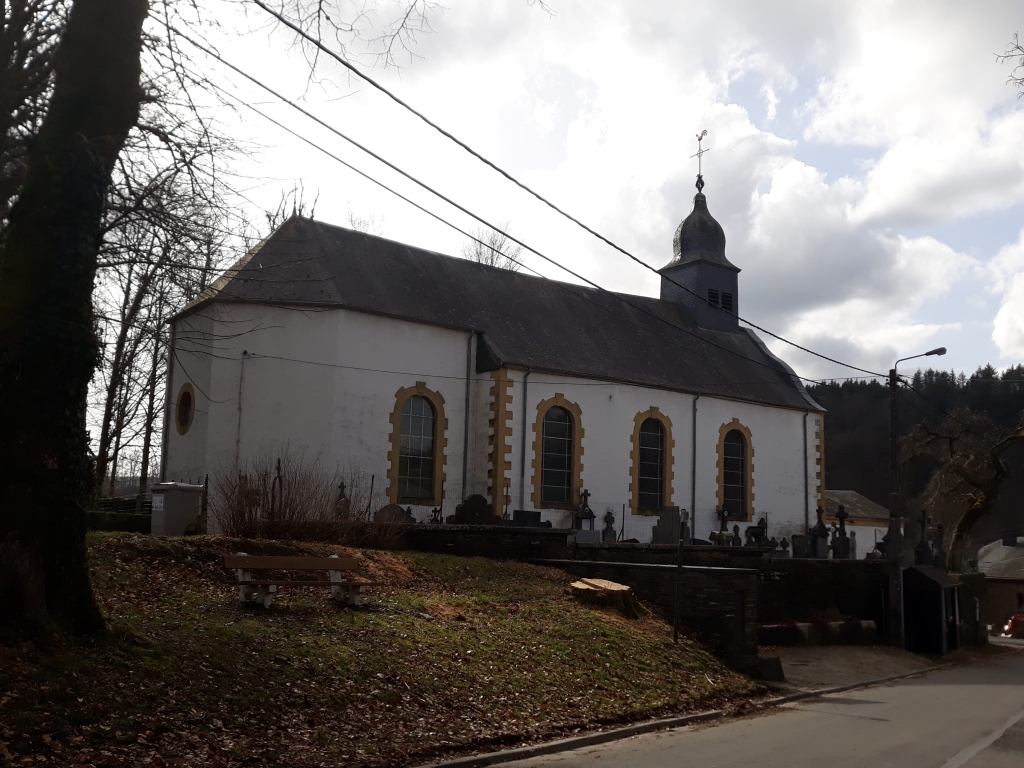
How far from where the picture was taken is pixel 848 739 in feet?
33.0

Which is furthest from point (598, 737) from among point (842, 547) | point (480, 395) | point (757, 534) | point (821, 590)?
point (757, 534)

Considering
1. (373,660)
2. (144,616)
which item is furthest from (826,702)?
(144,616)

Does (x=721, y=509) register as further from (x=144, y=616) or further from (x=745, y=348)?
(x=144, y=616)

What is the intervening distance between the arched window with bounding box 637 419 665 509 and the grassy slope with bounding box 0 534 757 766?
14.1 meters

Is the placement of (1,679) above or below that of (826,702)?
above

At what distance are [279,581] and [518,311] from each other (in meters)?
18.4

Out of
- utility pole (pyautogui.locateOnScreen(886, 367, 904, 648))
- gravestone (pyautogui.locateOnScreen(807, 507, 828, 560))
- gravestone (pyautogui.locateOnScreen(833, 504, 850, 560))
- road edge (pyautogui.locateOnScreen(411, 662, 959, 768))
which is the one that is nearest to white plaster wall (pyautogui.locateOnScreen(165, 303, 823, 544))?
gravestone (pyautogui.locateOnScreen(807, 507, 828, 560))

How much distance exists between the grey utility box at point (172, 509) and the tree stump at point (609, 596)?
21.9 ft

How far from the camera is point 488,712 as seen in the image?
923 centimetres

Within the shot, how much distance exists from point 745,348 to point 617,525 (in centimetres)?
1151

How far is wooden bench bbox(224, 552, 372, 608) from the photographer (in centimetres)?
1094

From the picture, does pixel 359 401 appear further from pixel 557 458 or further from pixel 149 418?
pixel 149 418

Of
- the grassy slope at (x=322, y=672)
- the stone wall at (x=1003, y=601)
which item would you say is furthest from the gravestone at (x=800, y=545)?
the stone wall at (x=1003, y=601)

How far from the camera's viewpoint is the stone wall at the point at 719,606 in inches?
551
